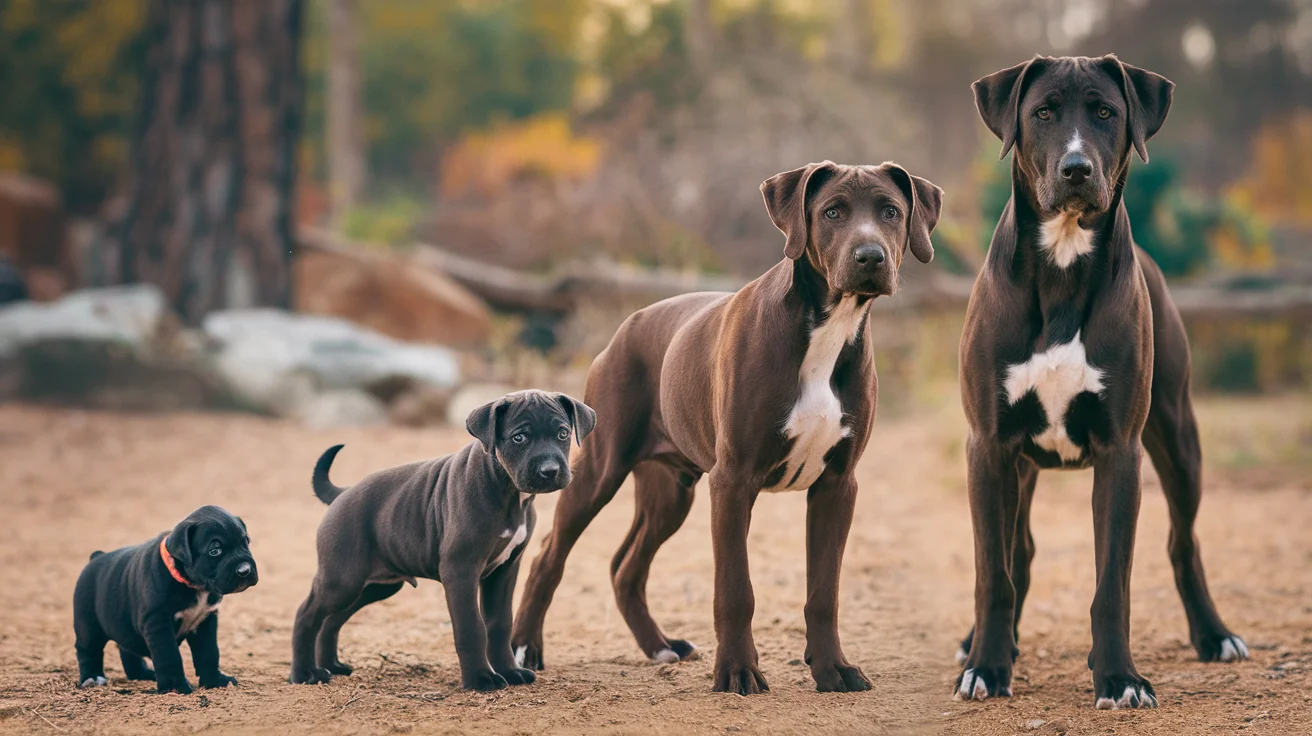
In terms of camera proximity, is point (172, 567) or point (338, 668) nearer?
point (172, 567)

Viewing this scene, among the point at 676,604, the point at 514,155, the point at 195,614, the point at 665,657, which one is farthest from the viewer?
the point at 514,155

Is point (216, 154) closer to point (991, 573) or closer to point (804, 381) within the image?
point (804, 381)

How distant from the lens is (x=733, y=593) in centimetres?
551

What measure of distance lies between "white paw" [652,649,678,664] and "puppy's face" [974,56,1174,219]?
8.73 ft

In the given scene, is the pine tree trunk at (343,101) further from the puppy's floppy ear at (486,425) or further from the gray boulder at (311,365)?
the puppy's floppy ear at (486,425)

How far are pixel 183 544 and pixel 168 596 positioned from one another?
0.24m

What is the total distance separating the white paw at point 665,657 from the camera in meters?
6.52

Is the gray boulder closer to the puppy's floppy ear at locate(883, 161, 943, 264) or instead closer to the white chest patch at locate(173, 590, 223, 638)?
the white chest patch at locate(173, 590, 223, 638)

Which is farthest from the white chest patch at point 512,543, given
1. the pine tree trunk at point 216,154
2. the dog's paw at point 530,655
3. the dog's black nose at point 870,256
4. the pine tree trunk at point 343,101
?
the pine tree trunk at point 343,101

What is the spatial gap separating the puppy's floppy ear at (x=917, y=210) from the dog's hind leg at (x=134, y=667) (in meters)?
3.78

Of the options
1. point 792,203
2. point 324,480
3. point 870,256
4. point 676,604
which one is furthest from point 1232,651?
point 324,480

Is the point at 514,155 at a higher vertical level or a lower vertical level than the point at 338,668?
higher

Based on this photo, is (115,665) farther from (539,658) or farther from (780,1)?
(780,1)

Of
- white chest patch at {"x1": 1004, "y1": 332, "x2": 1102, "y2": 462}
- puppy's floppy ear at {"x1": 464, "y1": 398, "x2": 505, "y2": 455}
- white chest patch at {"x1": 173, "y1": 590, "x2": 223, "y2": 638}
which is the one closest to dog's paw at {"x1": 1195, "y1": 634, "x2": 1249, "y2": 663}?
white chest patch at {"x1": 1004, "y1": 332, "x2": 1102, "y2": 462}
